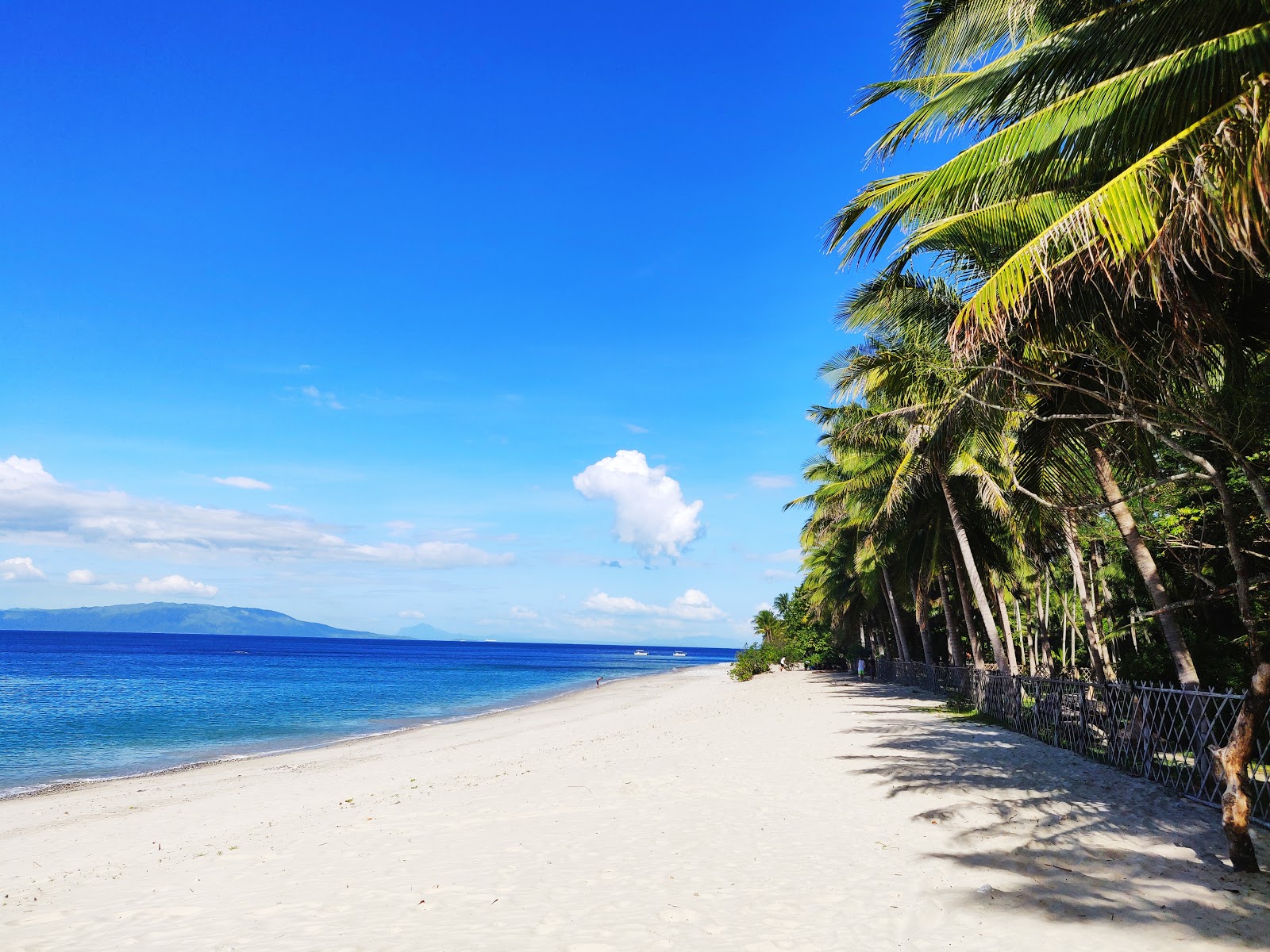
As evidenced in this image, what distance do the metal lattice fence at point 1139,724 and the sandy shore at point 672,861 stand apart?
44 cm

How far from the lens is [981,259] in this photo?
873cm

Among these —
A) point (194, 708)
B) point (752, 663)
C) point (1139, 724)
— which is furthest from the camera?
point (752, 663)

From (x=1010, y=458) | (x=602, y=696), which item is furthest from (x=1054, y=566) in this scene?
(x=602, y=696)

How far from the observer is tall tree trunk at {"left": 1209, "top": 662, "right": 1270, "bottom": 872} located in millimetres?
5652

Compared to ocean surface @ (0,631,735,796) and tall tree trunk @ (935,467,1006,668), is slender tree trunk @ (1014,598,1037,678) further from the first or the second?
ocean surface @ (0,631,735,796)

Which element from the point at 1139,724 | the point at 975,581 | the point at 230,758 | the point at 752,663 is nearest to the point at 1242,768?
the point at 1139,724

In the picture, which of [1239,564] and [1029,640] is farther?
[1029,640]

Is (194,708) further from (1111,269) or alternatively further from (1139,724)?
(1111,269)

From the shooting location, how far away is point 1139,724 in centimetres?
988

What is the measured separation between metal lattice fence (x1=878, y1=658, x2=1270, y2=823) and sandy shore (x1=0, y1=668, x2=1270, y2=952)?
436mm

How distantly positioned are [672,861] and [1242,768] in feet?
15.1

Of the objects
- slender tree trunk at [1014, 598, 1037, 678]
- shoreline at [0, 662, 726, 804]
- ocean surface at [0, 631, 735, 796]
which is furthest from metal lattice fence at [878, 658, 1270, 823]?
ocean surface at [0, 631, 735, 796]

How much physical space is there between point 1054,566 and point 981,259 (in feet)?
60.3

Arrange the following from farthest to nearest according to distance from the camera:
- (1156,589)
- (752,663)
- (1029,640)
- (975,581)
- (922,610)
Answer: (752,663) → (1029,640) → (922,610) → (975,581) → (1156,589)
